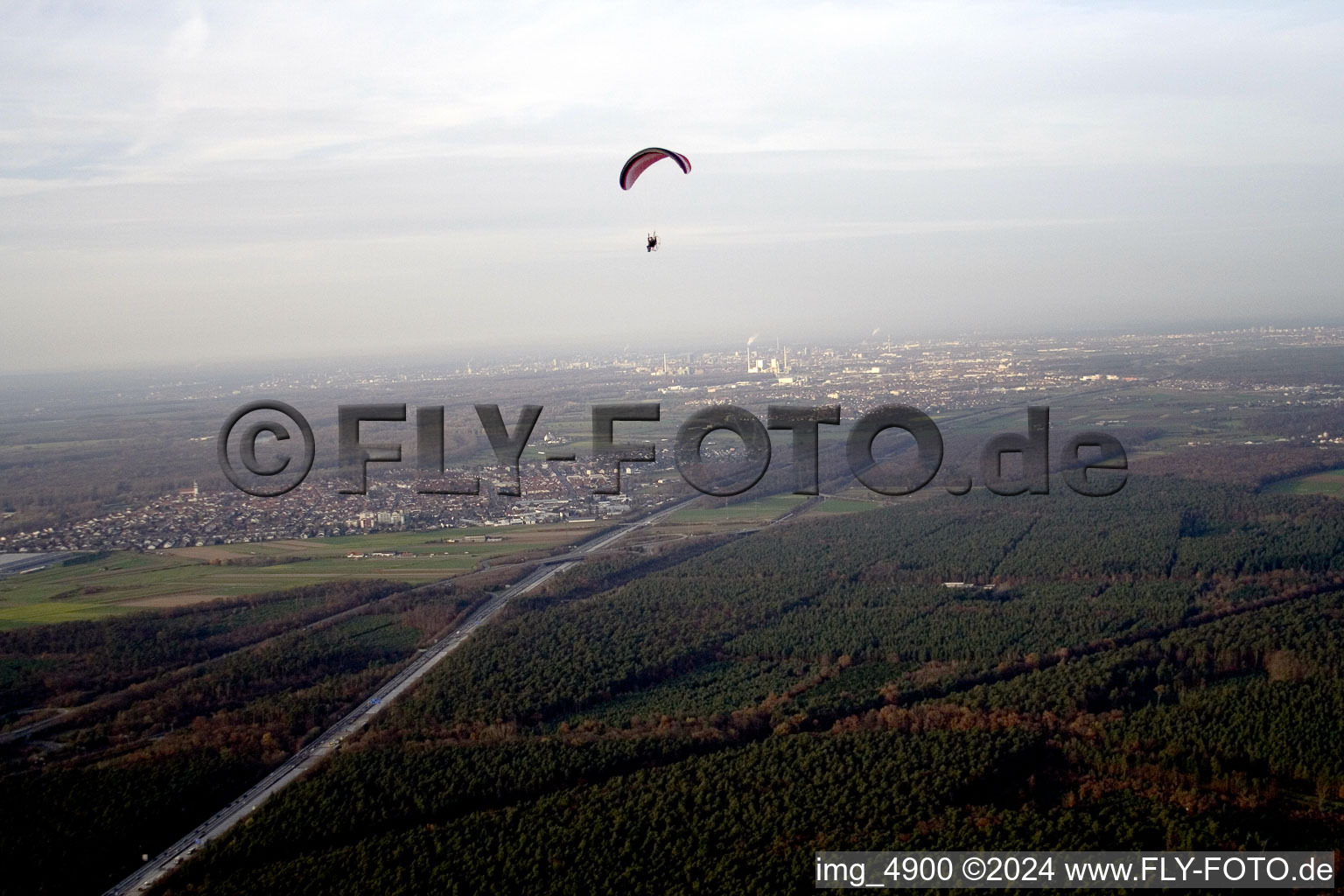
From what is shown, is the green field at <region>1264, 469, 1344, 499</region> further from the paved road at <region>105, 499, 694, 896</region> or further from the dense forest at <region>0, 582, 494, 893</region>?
the dense forest at <region>0, 582, 494, 893</region>

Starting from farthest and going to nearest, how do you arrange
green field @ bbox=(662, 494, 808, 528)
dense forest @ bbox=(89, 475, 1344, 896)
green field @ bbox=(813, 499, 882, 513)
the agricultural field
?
green field @ bbox=(813, 499, 882, 513), green field @ bbox=(662, 494, 808, 528), the agricultural field, dense forest @ bbox=(89, 475, 1344, 896)

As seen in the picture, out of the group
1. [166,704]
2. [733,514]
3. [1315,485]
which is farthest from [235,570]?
[1315,485]

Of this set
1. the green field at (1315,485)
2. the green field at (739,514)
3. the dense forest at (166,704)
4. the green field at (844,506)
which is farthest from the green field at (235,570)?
the green field at (1315,485)

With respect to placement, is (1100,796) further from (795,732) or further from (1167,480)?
(1167,480)

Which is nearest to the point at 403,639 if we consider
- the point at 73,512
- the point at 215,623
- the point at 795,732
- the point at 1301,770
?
the point at 215,623

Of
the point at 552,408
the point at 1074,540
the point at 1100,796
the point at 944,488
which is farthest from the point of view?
the point at 552,408

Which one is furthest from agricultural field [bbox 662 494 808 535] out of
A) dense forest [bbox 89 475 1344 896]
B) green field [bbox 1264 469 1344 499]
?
green field [bbox 1264 469 1344 499]
